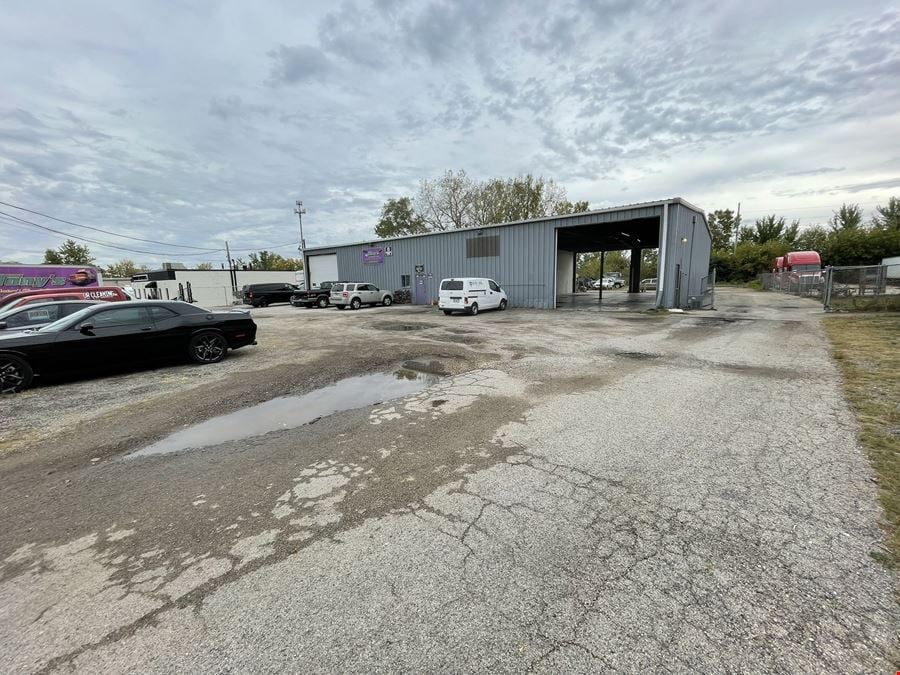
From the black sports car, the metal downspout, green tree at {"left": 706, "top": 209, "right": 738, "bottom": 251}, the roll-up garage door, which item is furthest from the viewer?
green tree at {"left": 706, "top": 209, "right": 738, "bottom": 251}

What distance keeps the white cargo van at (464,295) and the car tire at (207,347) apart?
10.8m

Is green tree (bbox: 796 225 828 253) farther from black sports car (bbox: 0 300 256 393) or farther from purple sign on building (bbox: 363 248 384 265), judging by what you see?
black sports car (bbox: 0 300 256 393)

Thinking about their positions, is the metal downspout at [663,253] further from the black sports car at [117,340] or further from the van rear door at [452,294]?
the black sports car at [117,340]

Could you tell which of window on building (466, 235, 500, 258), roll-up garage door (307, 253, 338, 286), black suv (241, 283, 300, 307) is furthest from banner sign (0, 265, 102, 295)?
window on building (466, 235, 500, 258)

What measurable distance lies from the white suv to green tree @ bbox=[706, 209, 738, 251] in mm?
54560

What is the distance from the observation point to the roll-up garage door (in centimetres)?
3183

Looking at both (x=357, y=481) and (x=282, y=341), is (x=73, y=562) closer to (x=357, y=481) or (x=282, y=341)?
(x=357, y=481)

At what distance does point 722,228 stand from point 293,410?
2714 inches

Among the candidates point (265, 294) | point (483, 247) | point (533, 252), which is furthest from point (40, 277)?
point (533, 252)

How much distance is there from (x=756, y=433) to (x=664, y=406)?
1051mm

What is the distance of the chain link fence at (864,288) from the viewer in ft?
49.2

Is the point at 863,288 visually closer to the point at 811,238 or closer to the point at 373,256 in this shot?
the point at 373,256

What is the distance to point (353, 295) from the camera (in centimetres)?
2444

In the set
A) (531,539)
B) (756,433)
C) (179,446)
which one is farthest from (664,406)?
(179,446)
